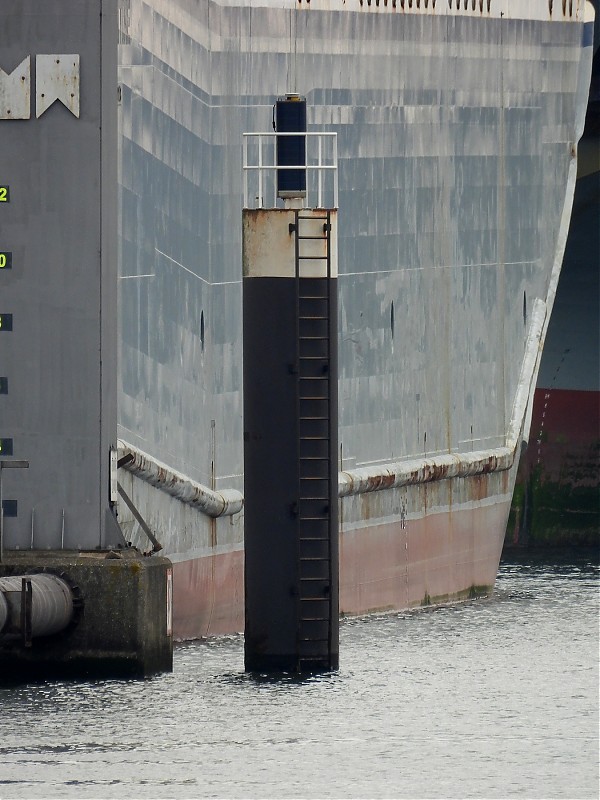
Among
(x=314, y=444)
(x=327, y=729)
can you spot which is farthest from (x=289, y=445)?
(x=327, y=729)

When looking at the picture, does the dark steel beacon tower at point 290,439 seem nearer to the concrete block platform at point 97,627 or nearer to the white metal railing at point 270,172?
the concrete block platform at point 97,627

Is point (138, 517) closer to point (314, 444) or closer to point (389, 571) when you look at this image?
point (314, 444)

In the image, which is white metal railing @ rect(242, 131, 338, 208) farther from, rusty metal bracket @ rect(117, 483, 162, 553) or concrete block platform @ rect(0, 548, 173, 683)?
concrete block platform @ rect(0, 548, 173, 683)

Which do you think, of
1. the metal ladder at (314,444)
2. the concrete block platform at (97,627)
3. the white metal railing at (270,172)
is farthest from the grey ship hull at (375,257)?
the metal ladder at (314,444)

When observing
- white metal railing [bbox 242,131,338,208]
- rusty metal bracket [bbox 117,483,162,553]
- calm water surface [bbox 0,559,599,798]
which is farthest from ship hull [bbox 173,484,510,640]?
white metal railing [bbox 242,131,338,208]

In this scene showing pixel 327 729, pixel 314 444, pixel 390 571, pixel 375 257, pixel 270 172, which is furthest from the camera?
pixel 390 571

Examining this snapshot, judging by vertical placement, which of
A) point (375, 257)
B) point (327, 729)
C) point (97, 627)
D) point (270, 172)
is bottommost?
point (327, 729)

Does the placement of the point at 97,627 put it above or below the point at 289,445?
below

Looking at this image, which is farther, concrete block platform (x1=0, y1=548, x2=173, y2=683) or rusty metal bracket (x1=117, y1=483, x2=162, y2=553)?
rusty metal bracket (x1=117, y1=483, x2=162, y2=553)

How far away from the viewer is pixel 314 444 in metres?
18.8

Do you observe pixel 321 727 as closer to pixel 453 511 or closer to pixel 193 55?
pixel 193 55

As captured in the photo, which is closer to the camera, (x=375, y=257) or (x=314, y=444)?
(x=314, y=444)

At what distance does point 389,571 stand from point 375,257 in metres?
3.92

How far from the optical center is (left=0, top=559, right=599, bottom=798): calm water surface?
14.5 metres
